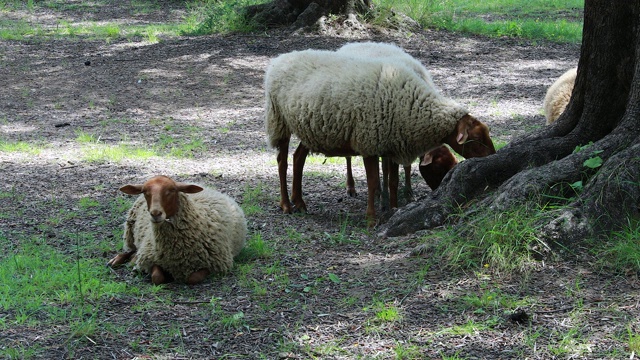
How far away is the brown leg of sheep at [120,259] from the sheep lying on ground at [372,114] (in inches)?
80.7

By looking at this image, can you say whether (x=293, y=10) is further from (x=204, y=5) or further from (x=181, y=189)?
(x=181, y=189)

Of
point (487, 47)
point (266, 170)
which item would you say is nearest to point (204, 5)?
point (487, 47)

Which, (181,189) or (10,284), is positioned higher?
(181,189)

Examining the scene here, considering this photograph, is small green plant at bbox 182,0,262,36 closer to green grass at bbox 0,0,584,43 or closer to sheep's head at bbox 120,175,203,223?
green grass at bbox 0,0,584,43

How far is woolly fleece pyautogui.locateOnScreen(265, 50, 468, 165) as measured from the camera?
6.71 metres

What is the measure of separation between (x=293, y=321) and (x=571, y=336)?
163 centimetres

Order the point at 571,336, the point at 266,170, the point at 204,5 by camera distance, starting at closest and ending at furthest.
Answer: the point at 571,336 < the point at 266,170 < the point at 204,5

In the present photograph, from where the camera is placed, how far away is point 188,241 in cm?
561

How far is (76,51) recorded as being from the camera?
565 inches

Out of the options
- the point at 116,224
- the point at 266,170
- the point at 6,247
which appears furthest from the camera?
the point at 266,170

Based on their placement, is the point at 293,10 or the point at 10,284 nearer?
the point at 10,284

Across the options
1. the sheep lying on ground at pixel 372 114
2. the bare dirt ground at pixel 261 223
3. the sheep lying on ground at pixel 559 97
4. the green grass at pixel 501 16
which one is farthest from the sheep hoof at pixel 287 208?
the green grass at pixel 501 16

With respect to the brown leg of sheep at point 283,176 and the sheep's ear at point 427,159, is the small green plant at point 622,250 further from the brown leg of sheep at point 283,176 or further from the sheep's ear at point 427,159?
the brown leg of sheep at point 283,176

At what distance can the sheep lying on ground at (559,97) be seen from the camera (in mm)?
7988
